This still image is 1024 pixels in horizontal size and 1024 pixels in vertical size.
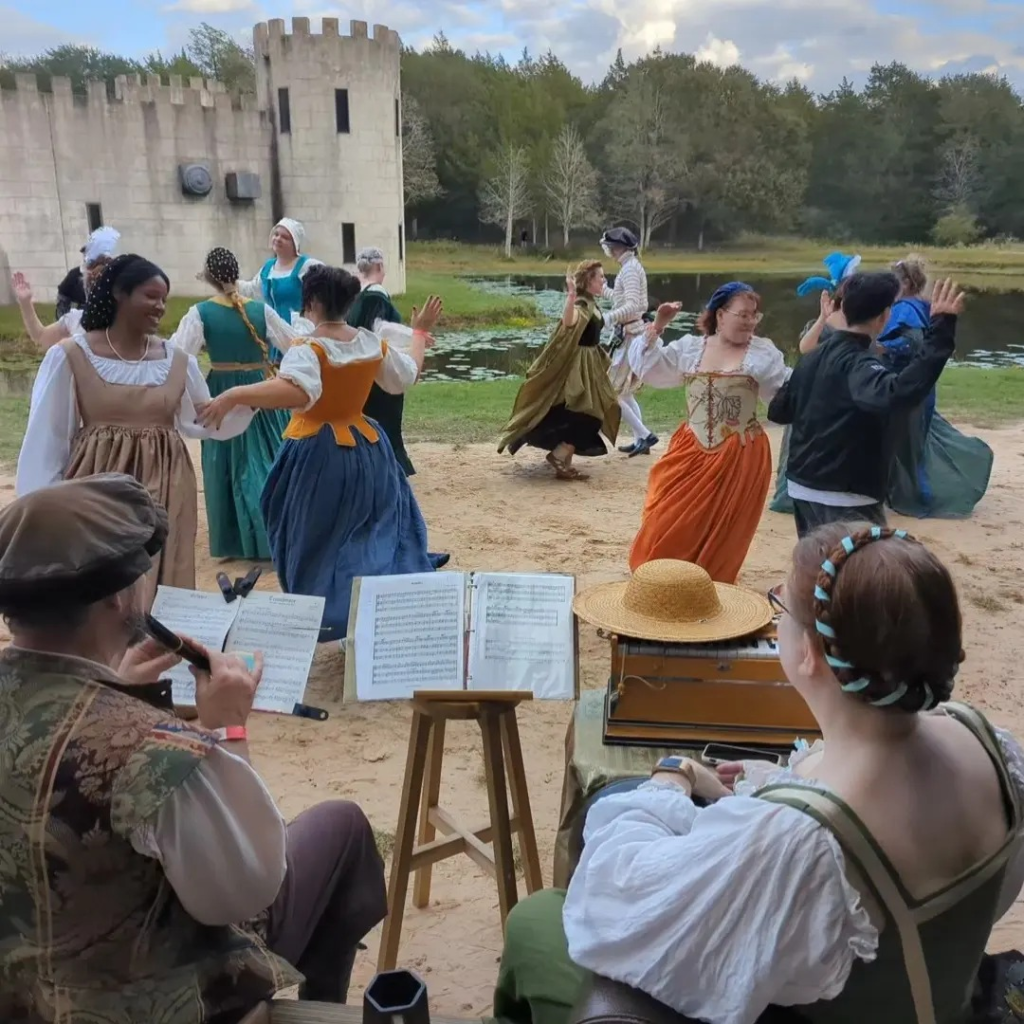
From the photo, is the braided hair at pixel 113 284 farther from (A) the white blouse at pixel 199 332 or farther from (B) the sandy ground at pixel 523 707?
(B) the sandy ground at pixel 523 707

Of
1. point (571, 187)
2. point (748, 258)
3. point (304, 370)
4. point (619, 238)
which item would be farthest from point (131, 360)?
point (571, 187)

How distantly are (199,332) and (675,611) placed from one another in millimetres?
3369

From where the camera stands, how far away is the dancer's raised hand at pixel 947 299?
3.34 metres

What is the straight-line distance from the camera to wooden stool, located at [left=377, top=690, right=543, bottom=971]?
7.41 feet

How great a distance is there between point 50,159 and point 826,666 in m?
22.9

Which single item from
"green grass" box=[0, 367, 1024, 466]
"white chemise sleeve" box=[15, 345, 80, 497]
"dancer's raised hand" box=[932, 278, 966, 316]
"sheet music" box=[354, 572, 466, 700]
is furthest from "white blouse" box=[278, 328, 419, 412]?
"green grass" box=[0, 367, 1024, 466]

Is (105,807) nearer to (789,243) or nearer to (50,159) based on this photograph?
(50,159)

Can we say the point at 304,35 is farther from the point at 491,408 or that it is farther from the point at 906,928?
the point at 906,928

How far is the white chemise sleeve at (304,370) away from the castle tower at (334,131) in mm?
19502

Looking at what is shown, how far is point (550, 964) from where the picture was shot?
1584mm

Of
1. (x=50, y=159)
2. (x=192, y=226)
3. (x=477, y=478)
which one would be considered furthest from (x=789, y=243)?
(x=477, y=478)

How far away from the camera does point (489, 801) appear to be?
239cm

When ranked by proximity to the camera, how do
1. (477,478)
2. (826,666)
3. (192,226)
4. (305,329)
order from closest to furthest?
(826,666), (305,329), (477,478), (192,226)

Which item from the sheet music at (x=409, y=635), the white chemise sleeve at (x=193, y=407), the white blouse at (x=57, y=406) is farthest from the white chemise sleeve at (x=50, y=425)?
the sheet music at (x=409, y=635)
